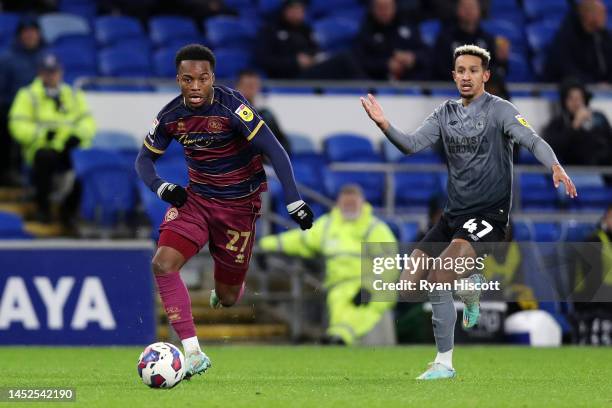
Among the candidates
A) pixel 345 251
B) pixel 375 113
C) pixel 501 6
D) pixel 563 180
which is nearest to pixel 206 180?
pixel 375 113

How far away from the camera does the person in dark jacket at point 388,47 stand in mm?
19047

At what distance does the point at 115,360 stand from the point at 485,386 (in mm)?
3954

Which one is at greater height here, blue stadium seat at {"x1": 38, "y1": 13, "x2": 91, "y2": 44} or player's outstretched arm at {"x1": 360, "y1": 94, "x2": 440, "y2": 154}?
blue stadium seat at {"x1": 38, "y1": 13, "x2": 91, "y2": 44}

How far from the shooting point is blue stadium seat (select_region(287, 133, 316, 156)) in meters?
18.3

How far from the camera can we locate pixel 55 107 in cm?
1669

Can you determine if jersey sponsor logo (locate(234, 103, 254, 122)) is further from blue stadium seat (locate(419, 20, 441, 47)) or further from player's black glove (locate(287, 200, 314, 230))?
blue stadium seat (locate(419, 20, 441, 47))

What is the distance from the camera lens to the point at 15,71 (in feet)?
56.7

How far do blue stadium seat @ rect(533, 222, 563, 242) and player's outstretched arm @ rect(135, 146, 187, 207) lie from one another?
7.82 meters

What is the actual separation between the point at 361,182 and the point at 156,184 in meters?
8.03

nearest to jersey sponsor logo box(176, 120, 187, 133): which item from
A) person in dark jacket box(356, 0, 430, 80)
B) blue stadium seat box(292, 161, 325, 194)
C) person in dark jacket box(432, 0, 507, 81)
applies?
blue stadium seat box(292, 161, 325, 194)

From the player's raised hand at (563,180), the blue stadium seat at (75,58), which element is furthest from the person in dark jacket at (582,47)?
the player's raised hand at (563,180)

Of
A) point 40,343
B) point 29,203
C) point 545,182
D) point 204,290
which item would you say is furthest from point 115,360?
point 545,182

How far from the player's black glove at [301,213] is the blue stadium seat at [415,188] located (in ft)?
27.2

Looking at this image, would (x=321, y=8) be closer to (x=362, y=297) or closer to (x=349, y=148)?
(x=349, y=148)
